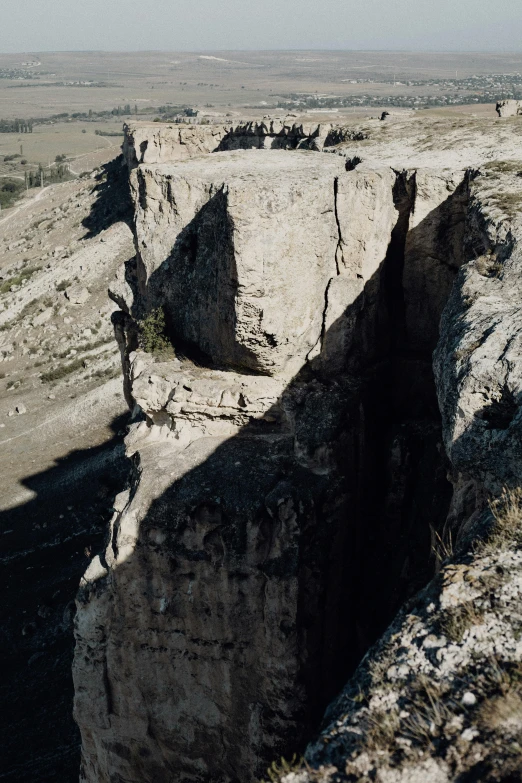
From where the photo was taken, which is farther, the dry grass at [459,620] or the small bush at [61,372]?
the small bush at [61,372]

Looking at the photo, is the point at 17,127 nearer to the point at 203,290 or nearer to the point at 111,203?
the point at 111,203

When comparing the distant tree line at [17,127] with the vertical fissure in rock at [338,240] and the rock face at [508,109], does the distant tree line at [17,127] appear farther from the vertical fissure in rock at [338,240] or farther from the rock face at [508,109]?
the vertical fissure in rock at [338,240]

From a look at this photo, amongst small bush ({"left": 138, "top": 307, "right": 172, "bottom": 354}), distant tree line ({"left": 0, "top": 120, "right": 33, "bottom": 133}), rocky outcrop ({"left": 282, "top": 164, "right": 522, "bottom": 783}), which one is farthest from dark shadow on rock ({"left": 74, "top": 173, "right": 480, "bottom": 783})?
distant tree line ({"left": 0, "top": 120, "right": 33, "bottom": 133})

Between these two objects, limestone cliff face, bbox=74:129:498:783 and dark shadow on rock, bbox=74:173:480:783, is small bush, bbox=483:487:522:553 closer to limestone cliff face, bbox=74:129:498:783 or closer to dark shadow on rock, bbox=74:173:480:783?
limestone cliff face, bbox=74:129:498:783

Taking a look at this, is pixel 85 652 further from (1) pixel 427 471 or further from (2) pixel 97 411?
(2) pixel 97 411

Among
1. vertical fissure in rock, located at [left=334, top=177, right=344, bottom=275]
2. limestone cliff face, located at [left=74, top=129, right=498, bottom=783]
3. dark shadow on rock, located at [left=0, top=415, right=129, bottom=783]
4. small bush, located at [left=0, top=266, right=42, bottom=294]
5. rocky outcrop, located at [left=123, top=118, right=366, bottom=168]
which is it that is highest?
rocky outcrop, located at [left=123, top=118, right=366, bottom=168]

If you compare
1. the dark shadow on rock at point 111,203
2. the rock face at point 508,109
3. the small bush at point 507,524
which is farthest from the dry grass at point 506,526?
the dark shadow on rock at point 111,203
